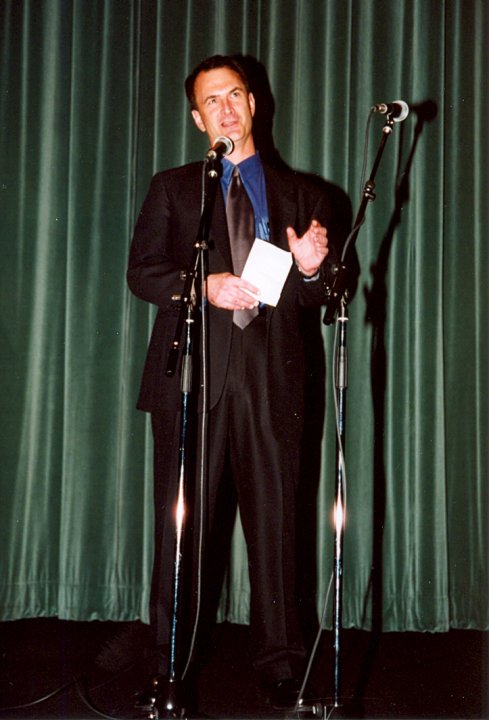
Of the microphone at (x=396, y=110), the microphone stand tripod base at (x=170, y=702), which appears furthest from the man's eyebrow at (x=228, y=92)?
the microphone stand tripod base at (x=170, y=702)

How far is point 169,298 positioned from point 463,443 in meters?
1.62

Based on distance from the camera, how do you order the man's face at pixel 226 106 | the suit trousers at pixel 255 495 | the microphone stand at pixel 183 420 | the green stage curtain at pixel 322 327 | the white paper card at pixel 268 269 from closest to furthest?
the microphone stand at pixel 183 420 < the white paper card at pixel 268 269 < the suit trousers at pixel 255 495 < the man's face at pixel 226 106 < the green stage curtain at pixel 322 327

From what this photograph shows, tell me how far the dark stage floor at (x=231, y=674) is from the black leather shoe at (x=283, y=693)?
4 centimetres

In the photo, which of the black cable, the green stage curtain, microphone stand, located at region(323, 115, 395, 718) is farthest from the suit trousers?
the green stage curtain

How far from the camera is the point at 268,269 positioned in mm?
2035

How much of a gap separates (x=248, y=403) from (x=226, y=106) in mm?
907

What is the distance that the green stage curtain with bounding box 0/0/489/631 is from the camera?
308cm

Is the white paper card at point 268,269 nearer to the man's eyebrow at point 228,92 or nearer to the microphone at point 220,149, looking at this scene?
the microphone at point 220,149

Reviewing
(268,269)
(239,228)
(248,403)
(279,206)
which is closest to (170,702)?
(248,403)

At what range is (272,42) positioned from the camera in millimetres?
3182

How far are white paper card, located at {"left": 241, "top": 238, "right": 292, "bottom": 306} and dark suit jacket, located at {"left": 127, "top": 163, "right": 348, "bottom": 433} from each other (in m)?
0.11

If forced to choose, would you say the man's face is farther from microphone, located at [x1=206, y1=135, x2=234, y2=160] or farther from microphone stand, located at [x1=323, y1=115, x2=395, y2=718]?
microphone stand, located at [x1=323, y1=115, x2=395, y2=718]

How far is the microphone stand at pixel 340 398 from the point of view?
6.06ft

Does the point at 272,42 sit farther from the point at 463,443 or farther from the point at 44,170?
the point at 463,443
